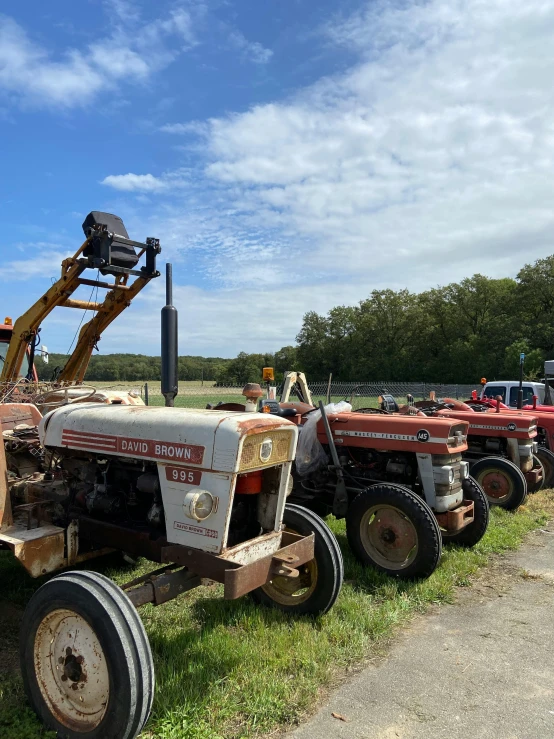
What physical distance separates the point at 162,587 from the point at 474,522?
373cm

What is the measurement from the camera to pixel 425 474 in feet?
17.0

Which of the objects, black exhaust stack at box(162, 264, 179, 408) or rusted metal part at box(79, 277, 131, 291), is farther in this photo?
rusted metal part at box(79, 277, 131, 291)

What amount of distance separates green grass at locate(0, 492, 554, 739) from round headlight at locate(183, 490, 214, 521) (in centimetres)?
92

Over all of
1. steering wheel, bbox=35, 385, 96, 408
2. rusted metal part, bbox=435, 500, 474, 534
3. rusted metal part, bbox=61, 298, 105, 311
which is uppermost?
rusted metal part, bbox=61, 298, 105, 311

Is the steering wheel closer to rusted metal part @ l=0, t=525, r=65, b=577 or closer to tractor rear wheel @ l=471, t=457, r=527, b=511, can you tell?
rusted metal part @ l=0, t=525, r=65, b=577

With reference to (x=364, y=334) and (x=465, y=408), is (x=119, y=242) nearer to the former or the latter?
(x=465, y=408)

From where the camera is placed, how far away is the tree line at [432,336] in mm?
39906

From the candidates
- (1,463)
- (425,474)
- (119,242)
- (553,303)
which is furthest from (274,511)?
(553,303)

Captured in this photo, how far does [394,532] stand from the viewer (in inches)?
187

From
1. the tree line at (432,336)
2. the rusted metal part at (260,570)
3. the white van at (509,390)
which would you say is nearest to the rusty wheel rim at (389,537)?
the rusted metal part at (260,570)

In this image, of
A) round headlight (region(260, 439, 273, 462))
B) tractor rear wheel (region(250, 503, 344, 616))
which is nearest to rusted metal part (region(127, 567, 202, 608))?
round headlight (region(260, 439, 273, 462))

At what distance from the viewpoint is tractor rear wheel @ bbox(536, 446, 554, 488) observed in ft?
29.4

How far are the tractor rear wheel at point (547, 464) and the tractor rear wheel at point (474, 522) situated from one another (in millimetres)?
4027

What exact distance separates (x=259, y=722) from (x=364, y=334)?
49587 millimetres
